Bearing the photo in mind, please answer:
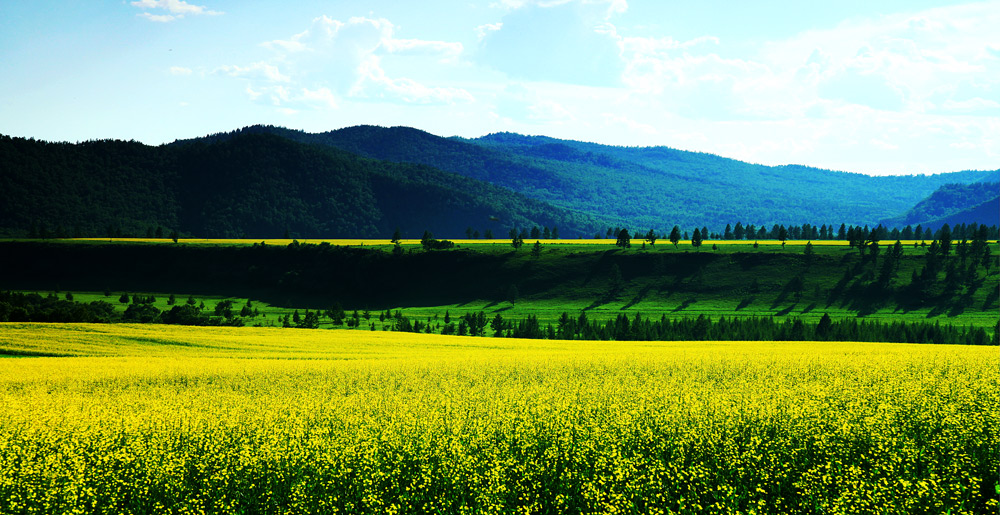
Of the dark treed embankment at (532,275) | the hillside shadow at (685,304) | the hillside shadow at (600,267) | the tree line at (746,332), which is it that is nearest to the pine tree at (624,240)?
the dark treed embankment at (532,275)

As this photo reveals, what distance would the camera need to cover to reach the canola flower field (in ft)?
50.5

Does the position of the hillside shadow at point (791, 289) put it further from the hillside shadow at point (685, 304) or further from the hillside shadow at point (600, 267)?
the hillside shadow at point (600, 267)

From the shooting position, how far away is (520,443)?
59.9 feet

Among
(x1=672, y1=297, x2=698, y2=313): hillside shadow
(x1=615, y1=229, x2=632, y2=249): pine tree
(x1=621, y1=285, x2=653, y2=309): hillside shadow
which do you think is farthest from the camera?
(x1=615, y1=229, x2=632, y2=249): pine tree

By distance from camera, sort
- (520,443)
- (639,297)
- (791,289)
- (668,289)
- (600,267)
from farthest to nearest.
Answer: (600,267), (668,289), (639,297), (791,289), (520,443)

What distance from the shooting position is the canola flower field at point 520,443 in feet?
50.5

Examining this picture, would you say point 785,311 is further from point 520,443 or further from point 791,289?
point 520,443

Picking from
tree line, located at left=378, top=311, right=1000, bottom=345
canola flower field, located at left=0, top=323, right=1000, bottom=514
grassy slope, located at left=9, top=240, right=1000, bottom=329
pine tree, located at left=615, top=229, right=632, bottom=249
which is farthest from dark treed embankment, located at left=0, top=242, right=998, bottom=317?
canola flower field, located at left=0, top=323, right=1000, bottom=514

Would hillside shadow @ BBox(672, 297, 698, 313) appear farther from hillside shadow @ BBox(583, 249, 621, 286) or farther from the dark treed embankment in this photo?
hillside shadow @ BBox(583, 249, 621, 286)

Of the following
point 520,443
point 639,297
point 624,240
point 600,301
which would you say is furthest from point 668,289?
point 520,443

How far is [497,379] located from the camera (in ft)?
95.3

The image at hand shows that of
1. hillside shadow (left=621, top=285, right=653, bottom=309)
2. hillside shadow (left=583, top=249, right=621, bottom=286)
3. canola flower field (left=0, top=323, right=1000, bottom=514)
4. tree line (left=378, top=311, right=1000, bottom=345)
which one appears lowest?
tree line (left=378, top=311, right=1000, bottom=345)

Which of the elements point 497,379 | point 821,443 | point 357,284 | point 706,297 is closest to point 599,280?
point 706,297

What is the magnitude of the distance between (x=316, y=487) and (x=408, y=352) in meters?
30.7
